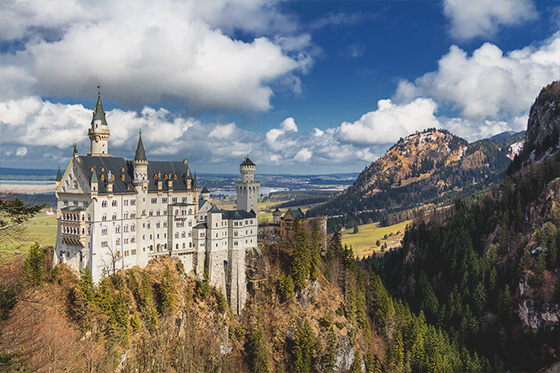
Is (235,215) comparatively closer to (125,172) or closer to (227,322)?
(227,322)

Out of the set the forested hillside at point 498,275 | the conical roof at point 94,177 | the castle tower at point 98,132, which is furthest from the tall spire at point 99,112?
Result: the forested hillside at point 498,275

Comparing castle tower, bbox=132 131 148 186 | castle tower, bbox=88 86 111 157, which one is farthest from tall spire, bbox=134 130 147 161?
castle tower, bbox=88 86 111 157

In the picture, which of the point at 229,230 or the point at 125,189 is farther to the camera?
the point at 229,230

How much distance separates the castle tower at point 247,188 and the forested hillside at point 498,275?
71.1 m

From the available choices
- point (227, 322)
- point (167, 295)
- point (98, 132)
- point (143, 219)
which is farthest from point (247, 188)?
point (98, 132)

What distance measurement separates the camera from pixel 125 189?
84.9m

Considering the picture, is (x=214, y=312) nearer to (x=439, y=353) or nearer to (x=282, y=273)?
(x=282, y=273)

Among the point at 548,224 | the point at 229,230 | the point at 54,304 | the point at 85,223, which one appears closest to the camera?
the point at 54,304

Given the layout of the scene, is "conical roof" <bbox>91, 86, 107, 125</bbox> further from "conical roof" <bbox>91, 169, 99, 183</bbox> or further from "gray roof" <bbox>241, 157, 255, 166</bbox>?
"gray roof" <bbox>241, 157, 255, 166</bbox>

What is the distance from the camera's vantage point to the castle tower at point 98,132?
286 feet

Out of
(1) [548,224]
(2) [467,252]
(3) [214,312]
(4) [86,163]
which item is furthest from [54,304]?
(1) [548,224]

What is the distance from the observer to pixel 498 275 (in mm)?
139875

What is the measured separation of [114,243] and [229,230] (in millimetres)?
26785

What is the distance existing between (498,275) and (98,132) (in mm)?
131815
